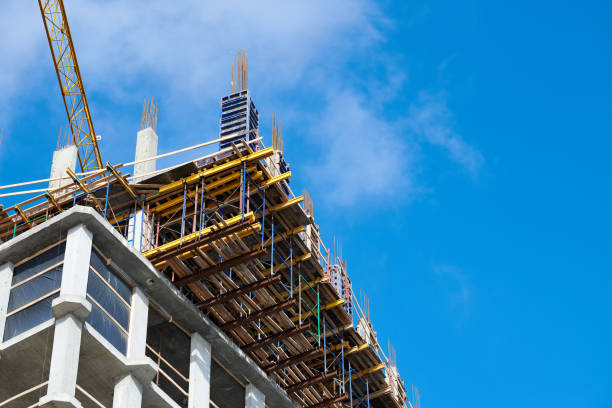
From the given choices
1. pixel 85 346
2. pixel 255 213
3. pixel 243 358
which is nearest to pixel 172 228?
pixel 255 213

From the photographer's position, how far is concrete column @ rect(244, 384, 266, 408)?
117ft

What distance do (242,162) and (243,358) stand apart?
22.1 ft

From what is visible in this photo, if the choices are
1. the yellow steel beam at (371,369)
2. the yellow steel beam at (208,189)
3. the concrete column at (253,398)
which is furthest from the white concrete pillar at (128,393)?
the yellow steel beam at (371,369)

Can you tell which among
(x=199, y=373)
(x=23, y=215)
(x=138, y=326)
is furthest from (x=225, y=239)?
(x=23, y=215)

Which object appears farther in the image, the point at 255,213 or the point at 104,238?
the point at 255,213

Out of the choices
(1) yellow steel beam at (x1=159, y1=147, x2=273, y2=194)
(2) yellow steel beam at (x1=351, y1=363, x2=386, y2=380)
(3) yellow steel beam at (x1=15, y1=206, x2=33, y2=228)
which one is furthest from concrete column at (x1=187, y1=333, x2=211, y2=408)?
(2) yellow steel beam at (x1=351, y1=363, x2=386, y2=380)

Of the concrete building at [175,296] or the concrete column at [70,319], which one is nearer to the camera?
the concrete column at [70,319]

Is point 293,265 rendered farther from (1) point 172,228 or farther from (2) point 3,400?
(2) point 3,400

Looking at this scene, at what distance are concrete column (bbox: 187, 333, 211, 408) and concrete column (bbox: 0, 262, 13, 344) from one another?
6.22 meters

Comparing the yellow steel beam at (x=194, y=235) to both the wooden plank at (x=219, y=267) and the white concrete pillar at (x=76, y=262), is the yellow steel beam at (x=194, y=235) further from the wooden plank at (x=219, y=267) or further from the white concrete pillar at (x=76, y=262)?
the white concrete pillar at (x=76, y=262)

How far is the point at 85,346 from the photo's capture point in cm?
2920

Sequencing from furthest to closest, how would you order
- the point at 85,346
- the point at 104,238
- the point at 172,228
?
the point at 172,228 < the point at 104,238 < the point at 85,346

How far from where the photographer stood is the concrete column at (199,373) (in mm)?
32719

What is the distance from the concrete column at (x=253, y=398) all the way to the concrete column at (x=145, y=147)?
1222cm
